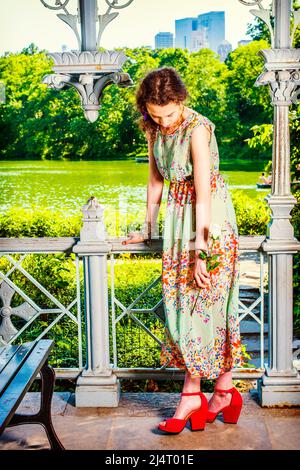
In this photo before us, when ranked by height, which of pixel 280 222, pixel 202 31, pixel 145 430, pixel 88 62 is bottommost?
pixel 145 430

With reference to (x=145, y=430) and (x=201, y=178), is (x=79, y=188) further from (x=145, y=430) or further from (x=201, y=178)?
(x=201, y=178)

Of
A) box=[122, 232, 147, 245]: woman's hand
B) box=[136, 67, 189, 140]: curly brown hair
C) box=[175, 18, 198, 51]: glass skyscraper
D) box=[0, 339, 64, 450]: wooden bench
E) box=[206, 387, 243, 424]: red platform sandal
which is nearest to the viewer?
→ box=[0, 339, 64, 450]: wooden bench

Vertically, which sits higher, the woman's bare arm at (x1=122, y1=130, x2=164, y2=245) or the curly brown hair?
the curly brown hair

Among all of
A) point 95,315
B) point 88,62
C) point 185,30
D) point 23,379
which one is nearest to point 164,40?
point 185,30

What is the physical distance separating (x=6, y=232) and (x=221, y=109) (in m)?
3.10

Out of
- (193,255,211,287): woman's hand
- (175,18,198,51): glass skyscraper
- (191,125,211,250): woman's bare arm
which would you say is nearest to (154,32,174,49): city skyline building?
(175,18,198,51): glass skyscraper

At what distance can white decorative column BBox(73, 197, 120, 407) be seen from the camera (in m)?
2.80

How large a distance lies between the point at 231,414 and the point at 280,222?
0.84 metres

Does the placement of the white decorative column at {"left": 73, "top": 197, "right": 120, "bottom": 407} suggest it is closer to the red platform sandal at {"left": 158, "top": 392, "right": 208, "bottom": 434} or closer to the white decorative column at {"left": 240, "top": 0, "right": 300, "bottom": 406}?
the red platform sandal at {"left": 158, "top": 392, "right": 208, "bottom": 434}

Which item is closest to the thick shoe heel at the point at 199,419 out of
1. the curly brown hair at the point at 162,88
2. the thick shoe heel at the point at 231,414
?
the thick shoe heel at the point at 231,414

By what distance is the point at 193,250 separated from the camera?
8.27ft

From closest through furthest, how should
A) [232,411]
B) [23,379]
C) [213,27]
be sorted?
1. [23,379]
2. [232,411]
3. [213,27]

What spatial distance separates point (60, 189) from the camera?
9.30 meters
